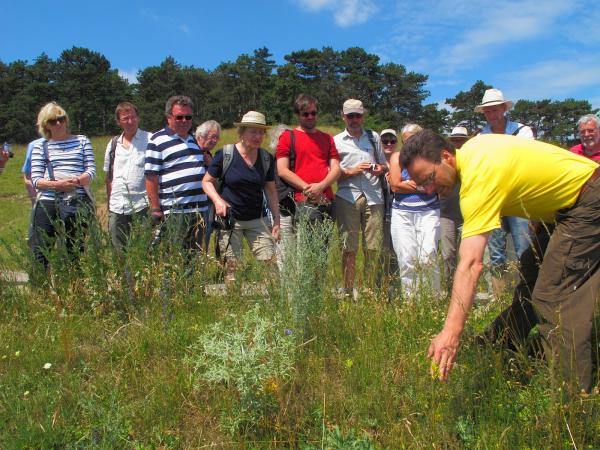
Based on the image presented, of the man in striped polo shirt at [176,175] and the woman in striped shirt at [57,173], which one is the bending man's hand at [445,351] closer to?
the man in striped polo shirt at [176,175]

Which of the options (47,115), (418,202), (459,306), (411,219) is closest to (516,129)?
(418,202)

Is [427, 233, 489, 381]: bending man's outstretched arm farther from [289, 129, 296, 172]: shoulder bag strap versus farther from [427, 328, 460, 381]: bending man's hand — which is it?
[289, 129, 296, 172]: shoulder bag strap

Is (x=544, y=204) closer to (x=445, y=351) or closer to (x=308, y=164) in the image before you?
(x=445, y=351)

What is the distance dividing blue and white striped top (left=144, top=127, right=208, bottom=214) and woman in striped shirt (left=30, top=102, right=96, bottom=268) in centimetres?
66

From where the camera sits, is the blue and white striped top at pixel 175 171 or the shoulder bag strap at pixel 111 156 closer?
the blue and white striped top at pixel 175 171

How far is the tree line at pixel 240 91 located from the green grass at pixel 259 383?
187 feet

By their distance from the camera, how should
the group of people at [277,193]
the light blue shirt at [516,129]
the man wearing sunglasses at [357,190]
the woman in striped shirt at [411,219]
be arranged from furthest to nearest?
the man wearing sunglasses at [357,190] → the light blue shirt at [516,129] → the woman in striped shirt at [411,219] → the group of people at [277,193]

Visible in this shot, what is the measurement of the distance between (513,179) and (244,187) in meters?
2.46

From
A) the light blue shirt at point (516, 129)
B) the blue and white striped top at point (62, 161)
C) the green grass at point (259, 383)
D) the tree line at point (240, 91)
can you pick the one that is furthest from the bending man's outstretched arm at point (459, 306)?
the tree line at point (240, 91)

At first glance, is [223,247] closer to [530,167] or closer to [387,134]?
[387,134]

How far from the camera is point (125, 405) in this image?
7.38 ft

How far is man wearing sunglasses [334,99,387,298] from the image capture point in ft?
14.5

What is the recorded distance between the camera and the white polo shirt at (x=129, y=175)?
4612 millimetres

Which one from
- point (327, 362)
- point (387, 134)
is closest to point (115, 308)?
point (327, 362)
